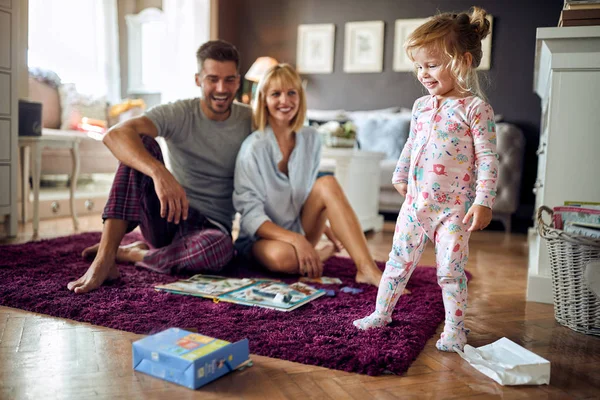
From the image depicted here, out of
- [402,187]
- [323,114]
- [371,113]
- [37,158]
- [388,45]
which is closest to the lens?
[402,187]

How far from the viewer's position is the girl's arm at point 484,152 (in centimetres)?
130

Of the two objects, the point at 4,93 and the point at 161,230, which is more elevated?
the point at 4,93

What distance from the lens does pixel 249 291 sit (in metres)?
1.79

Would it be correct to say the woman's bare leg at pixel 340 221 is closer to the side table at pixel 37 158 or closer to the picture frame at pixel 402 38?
the side table at pixel 37 158

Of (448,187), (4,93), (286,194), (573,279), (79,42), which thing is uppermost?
(79,42)

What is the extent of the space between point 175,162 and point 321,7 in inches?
145

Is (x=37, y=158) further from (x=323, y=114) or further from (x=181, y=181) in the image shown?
(x=323, y=114)

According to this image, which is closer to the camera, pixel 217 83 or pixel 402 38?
pixel 217 83

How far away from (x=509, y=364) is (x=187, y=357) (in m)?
0.70

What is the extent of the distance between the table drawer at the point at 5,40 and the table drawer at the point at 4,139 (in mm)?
290

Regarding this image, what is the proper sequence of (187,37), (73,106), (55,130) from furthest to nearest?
(187,37) < (73,106) < (55,130)

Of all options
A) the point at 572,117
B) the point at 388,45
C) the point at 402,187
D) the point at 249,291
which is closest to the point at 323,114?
the point at 388,45

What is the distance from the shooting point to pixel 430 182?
1.40m

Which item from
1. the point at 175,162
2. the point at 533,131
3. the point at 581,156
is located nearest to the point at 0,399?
the point at 175,162
